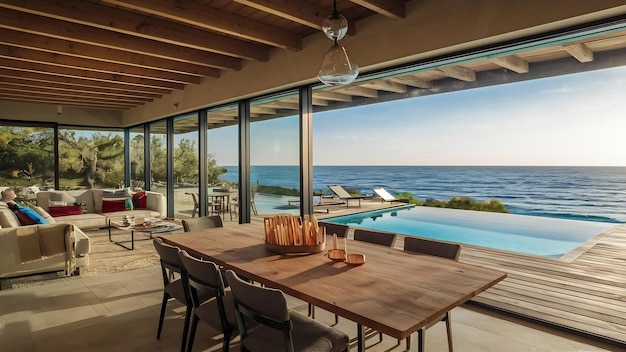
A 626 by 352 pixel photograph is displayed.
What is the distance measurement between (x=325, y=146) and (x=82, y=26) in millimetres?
11091

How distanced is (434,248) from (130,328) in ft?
7.70

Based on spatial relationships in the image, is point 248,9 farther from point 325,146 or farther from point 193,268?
point 325,146

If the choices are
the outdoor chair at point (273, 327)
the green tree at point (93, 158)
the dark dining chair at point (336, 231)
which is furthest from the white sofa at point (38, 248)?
the green tree at point (93, 158)

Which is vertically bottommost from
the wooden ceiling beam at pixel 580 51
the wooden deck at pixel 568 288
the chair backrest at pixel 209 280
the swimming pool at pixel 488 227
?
the swimming pool at pixel 488 227

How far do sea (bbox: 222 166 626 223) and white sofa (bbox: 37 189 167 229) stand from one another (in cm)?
177

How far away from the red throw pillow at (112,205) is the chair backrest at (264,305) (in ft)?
21.2

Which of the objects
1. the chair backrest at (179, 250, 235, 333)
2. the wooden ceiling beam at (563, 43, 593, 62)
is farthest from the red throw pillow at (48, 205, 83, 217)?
the wooden ceiling beam at (563, 43, 593, 62)

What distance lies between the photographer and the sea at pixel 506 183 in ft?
22.5

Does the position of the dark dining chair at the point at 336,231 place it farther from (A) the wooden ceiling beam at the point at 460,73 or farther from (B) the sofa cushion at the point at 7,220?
(B) the sofa cushion at the point at 7,220

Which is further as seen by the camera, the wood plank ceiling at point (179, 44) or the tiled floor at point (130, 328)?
the wood plank ceiling at point (179, 44)

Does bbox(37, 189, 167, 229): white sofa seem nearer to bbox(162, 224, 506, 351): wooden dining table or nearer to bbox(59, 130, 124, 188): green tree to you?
bbox(59, 130, 124, 188): green tree

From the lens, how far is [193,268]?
200cm

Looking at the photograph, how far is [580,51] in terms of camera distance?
3.25 meters

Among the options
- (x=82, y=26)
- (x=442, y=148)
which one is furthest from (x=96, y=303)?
(x=442, y=148)
